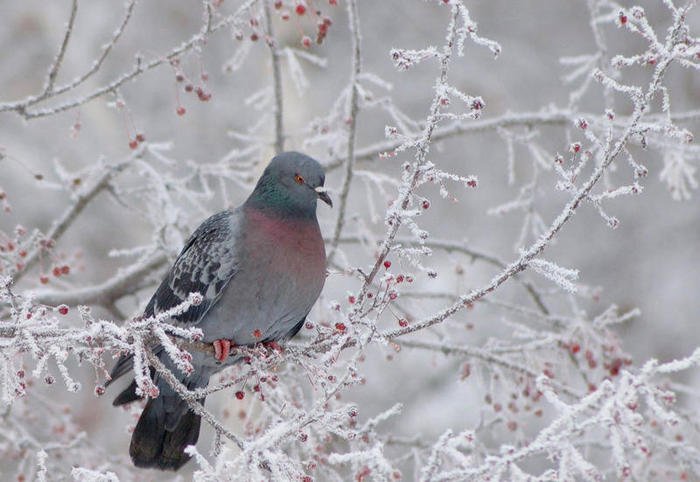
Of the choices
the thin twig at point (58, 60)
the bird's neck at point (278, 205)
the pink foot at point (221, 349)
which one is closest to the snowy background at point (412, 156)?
the bird's neck at point (278, 205)

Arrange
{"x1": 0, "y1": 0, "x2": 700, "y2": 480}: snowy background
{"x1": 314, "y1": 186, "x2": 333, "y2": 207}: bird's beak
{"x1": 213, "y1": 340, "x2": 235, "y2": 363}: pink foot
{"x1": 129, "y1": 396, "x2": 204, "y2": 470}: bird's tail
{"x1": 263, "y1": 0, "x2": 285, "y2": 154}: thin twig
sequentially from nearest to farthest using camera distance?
{"x1": 213, "y1": 340, "x2": 235, "y2": 363}: pink foot, {"x1": 314, "y1": 186, "x2": 333, "y2": 207}: bird's beak, {"x1": 129, "y1": 396, "x2": 204, "y2": 470}: bird's tail, {"x1": 263, "y1": 0, "x2": 285, "y2": 154}: thin twig, {"x1": 0, "y1": 0, "x2": 700, "y2": 480}: snowy background

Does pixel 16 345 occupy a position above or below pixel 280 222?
below

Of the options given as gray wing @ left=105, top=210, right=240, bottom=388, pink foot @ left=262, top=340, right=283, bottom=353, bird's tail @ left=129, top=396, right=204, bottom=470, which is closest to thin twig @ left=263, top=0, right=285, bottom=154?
gray wing @ left=105, top=210, right=240, bottom=388

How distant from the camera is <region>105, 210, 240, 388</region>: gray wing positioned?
372cm

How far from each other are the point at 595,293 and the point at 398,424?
5.72m

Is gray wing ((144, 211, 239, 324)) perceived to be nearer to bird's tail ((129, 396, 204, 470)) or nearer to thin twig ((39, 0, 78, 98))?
bird's tail ((129, 396, 204, 470))

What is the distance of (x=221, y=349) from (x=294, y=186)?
2.71 ft

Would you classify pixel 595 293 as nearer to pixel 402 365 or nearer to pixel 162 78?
pixel 402 365

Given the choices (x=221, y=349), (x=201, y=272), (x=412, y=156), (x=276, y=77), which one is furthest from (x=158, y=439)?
(x=412, y=156)

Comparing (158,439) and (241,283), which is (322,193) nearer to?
(241,283)

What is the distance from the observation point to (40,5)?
10641 millimetres

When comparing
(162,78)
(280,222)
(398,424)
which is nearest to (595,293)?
(280,222)

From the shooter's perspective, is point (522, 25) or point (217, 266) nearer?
point (217, 266)

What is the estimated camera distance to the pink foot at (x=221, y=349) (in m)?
3.56
